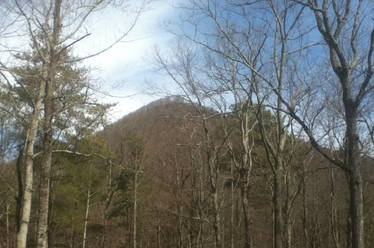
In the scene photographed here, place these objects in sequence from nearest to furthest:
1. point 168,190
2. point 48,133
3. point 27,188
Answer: point 48,133
point 27,188
point 168,190

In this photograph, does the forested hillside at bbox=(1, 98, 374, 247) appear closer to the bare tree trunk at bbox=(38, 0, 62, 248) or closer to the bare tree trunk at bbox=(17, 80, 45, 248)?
the bare tree trunk at bbox=(17, 80, 45, 248)

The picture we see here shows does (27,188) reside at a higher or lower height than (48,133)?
lower

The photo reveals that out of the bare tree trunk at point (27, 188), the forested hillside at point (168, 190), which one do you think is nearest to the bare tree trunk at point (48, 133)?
the bare tree trunk at point (27, 188)

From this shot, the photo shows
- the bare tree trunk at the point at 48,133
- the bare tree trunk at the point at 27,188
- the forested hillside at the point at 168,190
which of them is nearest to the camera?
the bare tree trunk at the point at 48,133

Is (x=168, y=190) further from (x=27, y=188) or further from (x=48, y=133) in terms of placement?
(x=48, y=133)

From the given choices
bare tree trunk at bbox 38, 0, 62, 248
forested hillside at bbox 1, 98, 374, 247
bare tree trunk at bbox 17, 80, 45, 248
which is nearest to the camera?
bare tree trunk at bbox 38, 0, 62, 248

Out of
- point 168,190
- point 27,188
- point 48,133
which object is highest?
point 48,133

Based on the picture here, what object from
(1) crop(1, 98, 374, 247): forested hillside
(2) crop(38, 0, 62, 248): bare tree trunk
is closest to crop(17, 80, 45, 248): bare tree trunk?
(2) crop(38, 0, 62, 248): bare tree trunk

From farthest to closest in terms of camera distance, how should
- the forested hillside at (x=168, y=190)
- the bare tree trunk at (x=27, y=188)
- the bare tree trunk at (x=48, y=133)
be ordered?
the forested hillside at (x=168, y=190) < the bare tree trunk at (x=27, y=188) < the bare tree trunk at (x=48, y=133)

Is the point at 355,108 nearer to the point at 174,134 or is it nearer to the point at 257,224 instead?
the point at 174,134

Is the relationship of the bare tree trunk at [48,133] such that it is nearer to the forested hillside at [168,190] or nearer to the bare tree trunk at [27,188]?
the bare tree trunk at [27,188]

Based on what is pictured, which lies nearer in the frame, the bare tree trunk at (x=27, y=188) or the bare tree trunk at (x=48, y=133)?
the bare tree trunk at (x=48, y=133)

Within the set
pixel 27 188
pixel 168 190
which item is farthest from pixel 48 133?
pixel 168 190

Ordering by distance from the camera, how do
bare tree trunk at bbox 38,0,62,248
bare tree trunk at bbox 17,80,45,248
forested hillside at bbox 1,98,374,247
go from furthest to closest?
forested hillside at bbox 1,98,374,247, bare tree trunk at bbox 17,80,45,248, bare tree trunk at bbox 38,0,62,248
